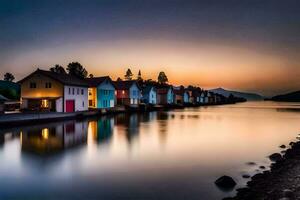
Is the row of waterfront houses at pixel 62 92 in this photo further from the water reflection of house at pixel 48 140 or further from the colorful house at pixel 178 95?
the colorful house at pixel 178 95

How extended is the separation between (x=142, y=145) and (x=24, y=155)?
34.2 feet

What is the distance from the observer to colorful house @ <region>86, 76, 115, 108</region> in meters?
67.2

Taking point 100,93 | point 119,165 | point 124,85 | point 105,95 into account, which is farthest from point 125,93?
point 119,165

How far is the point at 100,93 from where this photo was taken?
225 feet

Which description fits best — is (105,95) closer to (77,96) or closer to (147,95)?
(77,96)

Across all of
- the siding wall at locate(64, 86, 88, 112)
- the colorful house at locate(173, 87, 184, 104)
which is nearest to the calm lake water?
the siding wall at locate(64, 86, 88, 112)

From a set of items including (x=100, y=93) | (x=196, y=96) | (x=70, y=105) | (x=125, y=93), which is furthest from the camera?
(x=196, y=96)

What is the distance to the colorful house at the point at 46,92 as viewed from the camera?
167 feet

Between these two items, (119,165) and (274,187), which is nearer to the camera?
(274,187)

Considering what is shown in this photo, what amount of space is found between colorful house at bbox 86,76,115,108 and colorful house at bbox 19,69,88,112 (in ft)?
41.9

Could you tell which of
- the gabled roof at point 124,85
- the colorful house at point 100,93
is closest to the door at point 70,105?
the colorful house at point 100,93

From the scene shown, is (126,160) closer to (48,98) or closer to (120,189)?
(120,189)

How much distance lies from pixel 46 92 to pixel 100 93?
17.8 metres

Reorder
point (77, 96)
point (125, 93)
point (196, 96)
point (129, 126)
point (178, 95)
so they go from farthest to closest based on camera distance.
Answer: point (196, 96) < point (178, 95) < point (125, 93) < point (77, 96) < point (129, 126)
